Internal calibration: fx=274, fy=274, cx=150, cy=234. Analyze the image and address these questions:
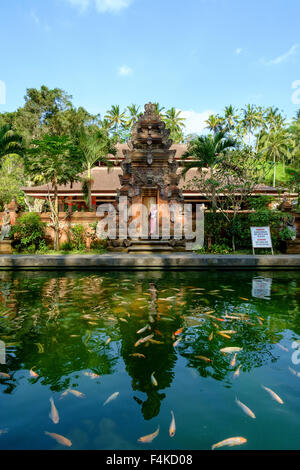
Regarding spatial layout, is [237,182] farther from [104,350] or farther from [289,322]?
[104,350]

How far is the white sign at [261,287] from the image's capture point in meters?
6.32

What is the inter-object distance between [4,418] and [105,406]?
840mm

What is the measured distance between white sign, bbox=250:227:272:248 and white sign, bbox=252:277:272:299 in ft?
13.3

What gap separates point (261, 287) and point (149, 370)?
16.6ft

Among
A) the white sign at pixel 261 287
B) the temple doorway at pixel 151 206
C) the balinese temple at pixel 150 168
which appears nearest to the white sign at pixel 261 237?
the white sign at pixel 261 287

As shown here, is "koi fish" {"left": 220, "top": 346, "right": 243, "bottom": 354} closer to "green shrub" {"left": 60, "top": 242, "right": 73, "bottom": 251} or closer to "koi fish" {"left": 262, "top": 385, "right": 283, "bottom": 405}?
"koi fish" {"left": 262, "top": 385, "right": 283, "bottom": 405}

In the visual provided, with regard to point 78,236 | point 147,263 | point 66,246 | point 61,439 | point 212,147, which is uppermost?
point 212,147

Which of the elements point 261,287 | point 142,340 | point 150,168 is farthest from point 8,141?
point 142,340

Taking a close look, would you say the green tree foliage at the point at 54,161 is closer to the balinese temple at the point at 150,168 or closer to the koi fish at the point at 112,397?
the balinese temple at the point at 150,168

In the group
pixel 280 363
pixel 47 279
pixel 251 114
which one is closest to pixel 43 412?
pixel 280 363

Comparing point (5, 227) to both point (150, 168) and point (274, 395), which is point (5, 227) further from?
point (274, 395)

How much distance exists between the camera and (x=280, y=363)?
10.5ft

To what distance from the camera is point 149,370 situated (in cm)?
304

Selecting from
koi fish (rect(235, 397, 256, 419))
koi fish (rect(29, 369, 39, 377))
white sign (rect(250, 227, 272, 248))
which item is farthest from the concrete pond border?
koi fish (rect(235, 397, 256, 419))
